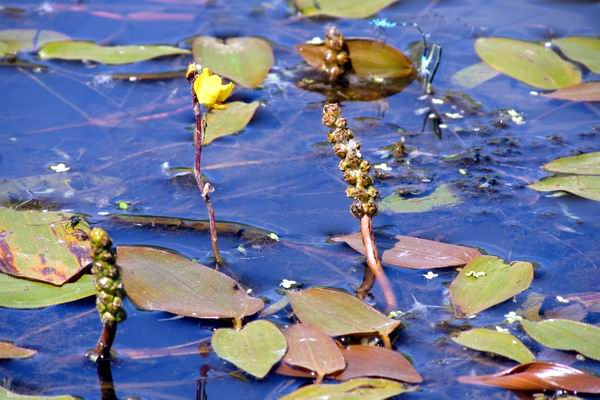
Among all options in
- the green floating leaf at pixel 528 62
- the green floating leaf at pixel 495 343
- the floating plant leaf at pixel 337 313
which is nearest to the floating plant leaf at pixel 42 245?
the floating plant leaf at pixel 337 313

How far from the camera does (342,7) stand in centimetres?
468

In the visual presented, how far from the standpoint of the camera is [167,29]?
4.53 m

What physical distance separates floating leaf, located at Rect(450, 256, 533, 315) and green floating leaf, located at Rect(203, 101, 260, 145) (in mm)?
1253

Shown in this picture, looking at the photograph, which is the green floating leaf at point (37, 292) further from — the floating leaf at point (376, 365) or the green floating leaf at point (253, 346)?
the floating leaf at point (376, 365)

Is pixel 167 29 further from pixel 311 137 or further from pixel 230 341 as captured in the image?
pixel 230 341

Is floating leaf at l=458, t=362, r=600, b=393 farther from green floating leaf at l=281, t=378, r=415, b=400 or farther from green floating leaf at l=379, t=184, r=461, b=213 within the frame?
green floating leaf at l=379, t=184, r=461, b=213

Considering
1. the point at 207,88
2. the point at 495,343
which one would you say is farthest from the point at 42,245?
the point at 495,343

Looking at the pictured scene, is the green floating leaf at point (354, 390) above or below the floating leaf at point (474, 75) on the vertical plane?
below

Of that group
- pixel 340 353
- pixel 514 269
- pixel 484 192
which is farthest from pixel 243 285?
pixel 484 192

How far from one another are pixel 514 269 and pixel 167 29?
2.45 metres

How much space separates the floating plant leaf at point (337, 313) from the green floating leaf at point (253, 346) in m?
0.13

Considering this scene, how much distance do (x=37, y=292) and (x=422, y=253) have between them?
1.17 m

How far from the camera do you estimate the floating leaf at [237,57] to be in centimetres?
403

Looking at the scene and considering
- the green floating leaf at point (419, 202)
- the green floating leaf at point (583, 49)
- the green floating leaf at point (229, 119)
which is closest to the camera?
the green floating leaf at point (419, 202)
